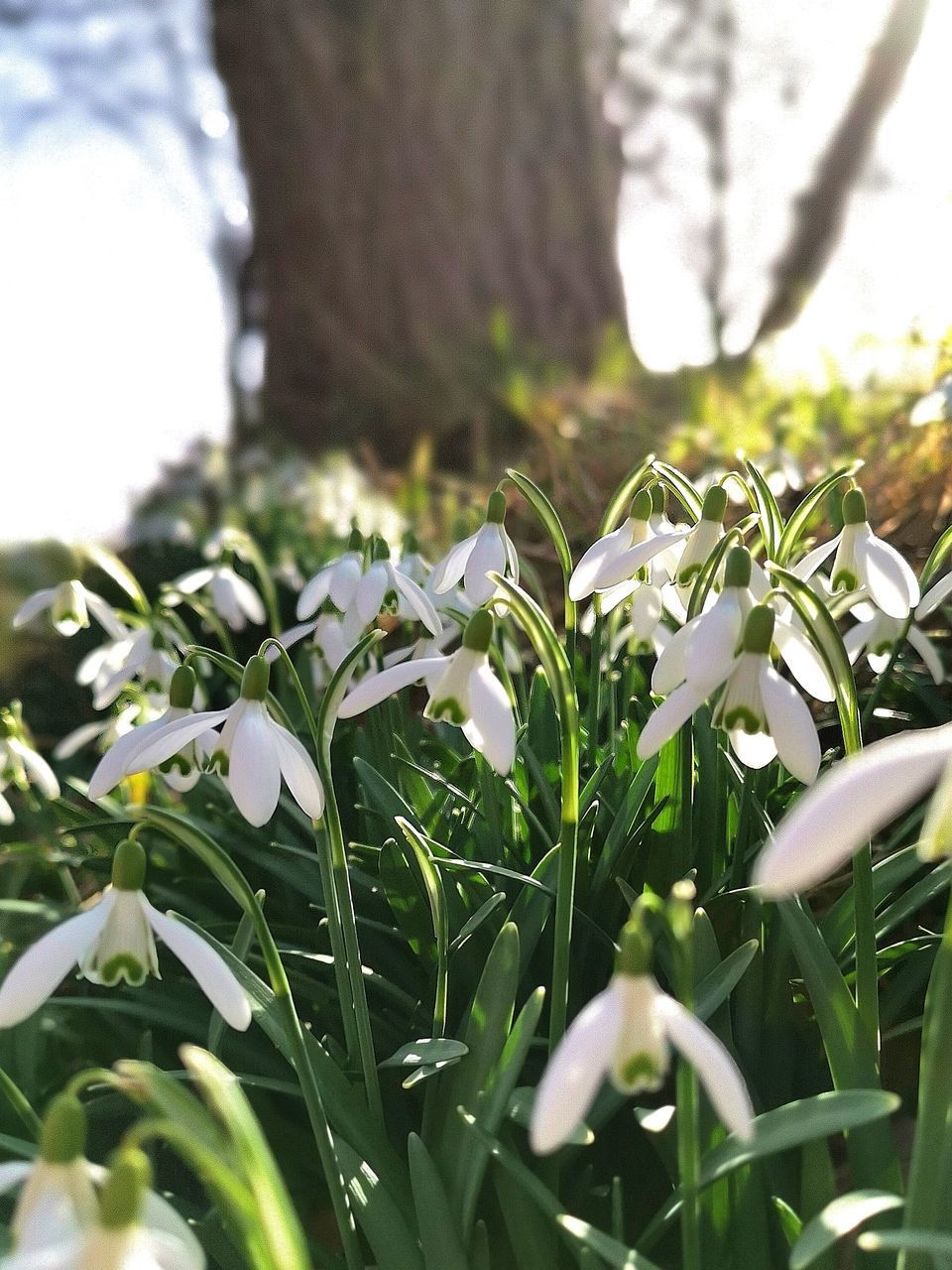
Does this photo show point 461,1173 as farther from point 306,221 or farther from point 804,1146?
point 306,221

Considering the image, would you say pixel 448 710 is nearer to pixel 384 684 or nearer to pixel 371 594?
pixel 384 684

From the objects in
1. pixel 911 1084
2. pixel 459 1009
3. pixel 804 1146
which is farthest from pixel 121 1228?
pixel 911 1084

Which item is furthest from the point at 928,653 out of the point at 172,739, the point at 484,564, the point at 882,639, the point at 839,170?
the point at 839,170

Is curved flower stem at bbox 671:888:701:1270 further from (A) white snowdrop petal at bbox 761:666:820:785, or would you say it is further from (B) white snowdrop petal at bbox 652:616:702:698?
(B) white snowdrop petal at bbox 652:616:702:698

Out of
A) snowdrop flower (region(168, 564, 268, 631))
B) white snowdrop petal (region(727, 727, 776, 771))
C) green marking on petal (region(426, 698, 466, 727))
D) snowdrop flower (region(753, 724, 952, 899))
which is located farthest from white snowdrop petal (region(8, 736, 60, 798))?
snowdrop flower (region(753, 724, 952, 899))

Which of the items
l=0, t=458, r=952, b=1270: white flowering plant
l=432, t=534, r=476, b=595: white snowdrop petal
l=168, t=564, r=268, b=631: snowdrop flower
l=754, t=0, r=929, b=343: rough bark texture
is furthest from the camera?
l=754, t=0, r=929, b=343: rough bark texture
